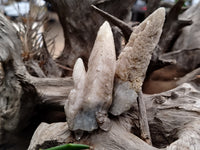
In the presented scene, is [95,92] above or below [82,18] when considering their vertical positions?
below

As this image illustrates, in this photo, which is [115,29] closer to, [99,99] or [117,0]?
[117,0]

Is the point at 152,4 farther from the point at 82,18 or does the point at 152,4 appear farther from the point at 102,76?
the point at 102,76

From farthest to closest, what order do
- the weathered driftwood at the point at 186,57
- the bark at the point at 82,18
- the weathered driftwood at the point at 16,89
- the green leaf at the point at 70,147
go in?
the weathered driftwood at the point at 186,57 < the bark at the point at 82,18 < the weathered driftwood at the point at 16,89 < the green leaf at the point at 70,147

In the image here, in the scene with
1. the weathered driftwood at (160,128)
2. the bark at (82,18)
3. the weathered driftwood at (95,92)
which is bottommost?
the weathered driftwood at (160,128)

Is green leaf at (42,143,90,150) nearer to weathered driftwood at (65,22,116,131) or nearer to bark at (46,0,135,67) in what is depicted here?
weathered driftwood at (65,22,116,131)

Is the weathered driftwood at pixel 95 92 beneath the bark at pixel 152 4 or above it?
beneath

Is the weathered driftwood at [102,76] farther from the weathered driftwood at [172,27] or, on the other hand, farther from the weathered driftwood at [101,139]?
the weathered driftwood at [172,27]

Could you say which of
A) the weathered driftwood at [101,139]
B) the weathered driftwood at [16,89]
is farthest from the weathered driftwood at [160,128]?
the weathered driftwood at [16,89]

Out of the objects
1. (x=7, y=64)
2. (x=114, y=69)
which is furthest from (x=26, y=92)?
(x=114, y=69)

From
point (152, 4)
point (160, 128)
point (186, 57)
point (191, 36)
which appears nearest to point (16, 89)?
point (160, 128)
